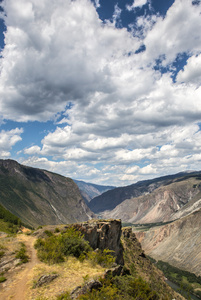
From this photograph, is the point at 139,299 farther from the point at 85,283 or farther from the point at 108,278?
the point at 85,283

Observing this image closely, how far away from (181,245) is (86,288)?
574ft

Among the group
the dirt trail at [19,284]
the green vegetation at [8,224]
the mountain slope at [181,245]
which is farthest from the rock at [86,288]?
the mountain slope at [181,245]

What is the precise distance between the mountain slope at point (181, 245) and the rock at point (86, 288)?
465 ft

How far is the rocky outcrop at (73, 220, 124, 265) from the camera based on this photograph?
1177 inches

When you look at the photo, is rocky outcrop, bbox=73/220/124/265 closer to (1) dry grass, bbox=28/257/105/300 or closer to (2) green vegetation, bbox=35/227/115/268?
(2) green vegetation, bbox=35/227/115/268

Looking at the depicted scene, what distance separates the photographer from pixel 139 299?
15.0 metres

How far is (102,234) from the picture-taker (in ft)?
118

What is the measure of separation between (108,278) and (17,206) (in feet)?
651

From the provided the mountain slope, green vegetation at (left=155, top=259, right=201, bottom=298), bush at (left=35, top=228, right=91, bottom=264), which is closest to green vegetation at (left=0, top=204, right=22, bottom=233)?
bush at (left=35, top=228, right=91, bottom=264)

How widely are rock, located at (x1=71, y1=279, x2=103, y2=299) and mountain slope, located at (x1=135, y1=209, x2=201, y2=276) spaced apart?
141673 mm

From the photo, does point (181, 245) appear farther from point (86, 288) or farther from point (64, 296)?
point (64, 296)

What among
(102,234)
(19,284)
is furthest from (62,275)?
(102,234)

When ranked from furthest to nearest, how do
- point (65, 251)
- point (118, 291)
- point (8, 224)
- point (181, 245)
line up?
point (181, 245) < point (8, 224) < point (65, 251) < point (118, 291)

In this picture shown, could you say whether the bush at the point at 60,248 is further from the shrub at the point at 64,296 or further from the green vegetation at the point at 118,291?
the shrub at the point at 64,296
